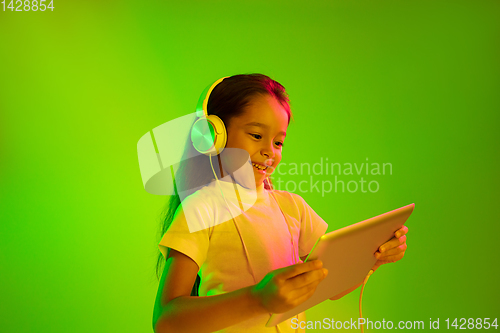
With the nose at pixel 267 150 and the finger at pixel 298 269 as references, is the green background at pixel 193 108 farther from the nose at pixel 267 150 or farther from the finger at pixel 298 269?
the finger at pixel 298 269

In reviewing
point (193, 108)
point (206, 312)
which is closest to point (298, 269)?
point (206, 312)

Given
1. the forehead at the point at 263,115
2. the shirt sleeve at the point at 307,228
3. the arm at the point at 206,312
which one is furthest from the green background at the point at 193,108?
the arm at the point at 206,312

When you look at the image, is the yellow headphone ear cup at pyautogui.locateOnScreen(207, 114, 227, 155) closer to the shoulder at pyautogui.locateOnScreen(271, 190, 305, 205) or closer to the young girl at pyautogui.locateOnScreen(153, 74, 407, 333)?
the young girl at pyautogui.locateOnScreen(153, 74, 407, 333)

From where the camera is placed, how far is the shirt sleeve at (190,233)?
560mm

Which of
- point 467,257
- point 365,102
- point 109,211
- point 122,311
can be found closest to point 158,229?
point 109,211

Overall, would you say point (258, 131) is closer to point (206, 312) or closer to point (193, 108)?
point (206, 312)

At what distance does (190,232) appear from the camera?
1.90 ft

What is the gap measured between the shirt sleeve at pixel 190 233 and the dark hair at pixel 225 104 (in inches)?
4.3

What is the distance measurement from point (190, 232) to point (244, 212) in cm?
14

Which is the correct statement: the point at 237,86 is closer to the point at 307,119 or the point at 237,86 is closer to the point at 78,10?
the point at 307,119

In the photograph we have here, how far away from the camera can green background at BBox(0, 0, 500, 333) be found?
45.5 inches

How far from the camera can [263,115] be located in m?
0.67

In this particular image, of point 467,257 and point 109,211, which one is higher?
point 109,211

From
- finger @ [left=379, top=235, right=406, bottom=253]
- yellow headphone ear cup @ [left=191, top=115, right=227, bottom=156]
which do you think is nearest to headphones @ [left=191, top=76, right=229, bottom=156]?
yellow headphone ear cup @ [left=191, top=115, right=227, bottom=156]
